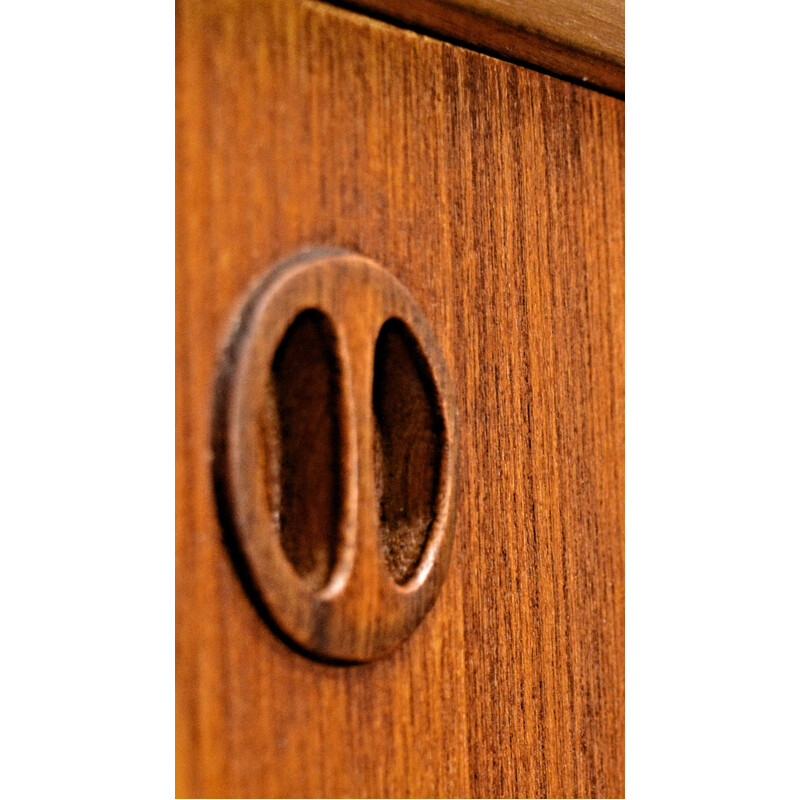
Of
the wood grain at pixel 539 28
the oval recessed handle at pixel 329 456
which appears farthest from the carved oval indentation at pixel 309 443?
the wood grain at pixel 539 28

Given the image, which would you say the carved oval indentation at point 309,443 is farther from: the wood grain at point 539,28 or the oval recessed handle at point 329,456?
the wood grain at point 539,28

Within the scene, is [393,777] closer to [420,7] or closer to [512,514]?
[512,514]

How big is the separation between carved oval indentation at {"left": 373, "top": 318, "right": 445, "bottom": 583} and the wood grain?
95 mm

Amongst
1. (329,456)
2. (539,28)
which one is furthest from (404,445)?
(539,28)

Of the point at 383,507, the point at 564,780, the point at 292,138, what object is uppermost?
the point at 292,138

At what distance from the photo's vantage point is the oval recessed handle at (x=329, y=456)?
0.78 ft

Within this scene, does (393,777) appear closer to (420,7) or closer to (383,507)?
(383,507)

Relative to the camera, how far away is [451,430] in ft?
0.94

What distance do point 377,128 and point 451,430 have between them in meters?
0.10

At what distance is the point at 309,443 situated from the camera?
253 mm

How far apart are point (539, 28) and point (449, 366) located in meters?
0.12

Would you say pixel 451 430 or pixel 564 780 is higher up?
pixel 451 430

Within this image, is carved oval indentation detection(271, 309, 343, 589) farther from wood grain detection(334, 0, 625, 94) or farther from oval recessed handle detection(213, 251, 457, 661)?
wood grain detection(334, 0, 625, 94)

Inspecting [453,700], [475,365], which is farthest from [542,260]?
[453,700]
